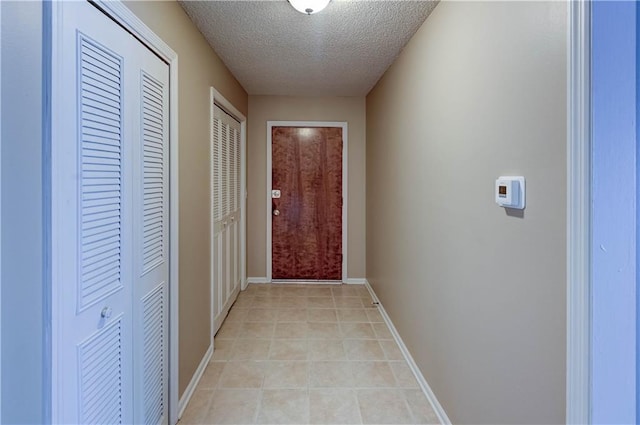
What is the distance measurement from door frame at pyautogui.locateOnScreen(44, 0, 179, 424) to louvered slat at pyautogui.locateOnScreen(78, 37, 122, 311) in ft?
0.36

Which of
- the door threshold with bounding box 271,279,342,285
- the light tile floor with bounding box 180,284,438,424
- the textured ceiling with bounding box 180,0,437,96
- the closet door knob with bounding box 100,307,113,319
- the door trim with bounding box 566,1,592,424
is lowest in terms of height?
the light tile floor with bounding box 180,284,438,424

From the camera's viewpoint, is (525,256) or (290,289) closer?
(525,256)

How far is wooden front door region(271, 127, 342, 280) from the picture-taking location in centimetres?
411

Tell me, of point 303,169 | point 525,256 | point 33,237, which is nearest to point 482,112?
point 525,256

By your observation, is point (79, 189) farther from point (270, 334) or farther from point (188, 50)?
point (270, 334)

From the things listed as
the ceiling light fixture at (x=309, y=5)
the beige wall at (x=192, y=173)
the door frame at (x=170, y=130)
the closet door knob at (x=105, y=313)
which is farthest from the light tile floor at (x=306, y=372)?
the ceiling light fixture at (x=309, y=5)

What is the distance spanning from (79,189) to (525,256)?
146 centimetres

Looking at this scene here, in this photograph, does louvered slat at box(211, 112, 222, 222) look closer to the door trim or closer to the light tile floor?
the light tile floor

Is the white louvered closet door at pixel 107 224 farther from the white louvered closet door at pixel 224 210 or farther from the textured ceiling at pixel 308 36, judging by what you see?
the white louvered closet door at pixel 224 210

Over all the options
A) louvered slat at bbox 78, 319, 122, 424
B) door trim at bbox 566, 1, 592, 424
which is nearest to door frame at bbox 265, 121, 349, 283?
louvered slat at bbox 78, 319, 122, 424

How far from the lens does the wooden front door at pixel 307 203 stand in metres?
4.11

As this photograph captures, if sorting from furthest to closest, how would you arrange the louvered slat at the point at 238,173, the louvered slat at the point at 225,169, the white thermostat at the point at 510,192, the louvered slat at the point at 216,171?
1. the louvered slat at the point at 238,173
2. the louvered slat at the point at 225,169
3. the louvered slat at the point at 216,171
4. the white thermostat at the point at 510,192

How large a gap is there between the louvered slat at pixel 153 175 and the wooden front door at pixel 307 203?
250 cm

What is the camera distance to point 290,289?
3.96 meters
